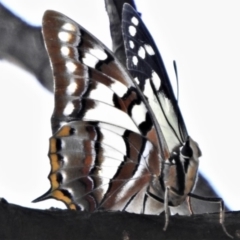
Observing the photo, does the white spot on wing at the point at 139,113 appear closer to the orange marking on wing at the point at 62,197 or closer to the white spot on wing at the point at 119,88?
the white spot on wing at the point at 119,88

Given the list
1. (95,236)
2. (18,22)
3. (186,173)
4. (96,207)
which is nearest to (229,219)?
(95,236)

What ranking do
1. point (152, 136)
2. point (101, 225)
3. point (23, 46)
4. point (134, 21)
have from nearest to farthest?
point (101, 225) < point (152, 136) < point (134, 21) < point (23, 46)

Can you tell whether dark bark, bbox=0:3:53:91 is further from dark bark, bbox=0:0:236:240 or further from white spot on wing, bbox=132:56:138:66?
dark bark, bbox=0:0:236:240

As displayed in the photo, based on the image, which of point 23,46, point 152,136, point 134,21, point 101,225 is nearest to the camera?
point 101,225

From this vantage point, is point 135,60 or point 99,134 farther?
point 135,60

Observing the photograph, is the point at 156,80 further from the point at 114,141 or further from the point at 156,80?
the point at 114,141

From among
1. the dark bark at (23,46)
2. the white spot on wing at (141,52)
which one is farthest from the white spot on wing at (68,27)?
the dark bark at (23,46)

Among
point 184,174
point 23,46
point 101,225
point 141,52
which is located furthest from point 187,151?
point 23,46
